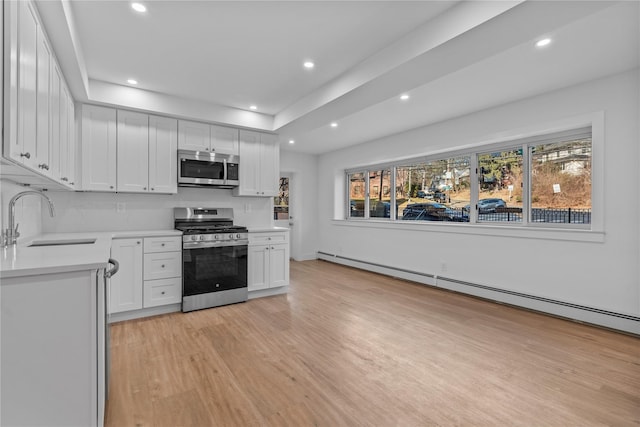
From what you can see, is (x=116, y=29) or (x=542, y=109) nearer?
(x=116, y=29)

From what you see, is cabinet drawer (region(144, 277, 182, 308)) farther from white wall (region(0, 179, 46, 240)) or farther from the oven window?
the oven window

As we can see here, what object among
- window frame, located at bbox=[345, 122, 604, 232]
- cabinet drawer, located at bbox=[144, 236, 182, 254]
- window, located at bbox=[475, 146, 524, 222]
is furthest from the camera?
window, located at bbox=[475, 146, 524, 222]

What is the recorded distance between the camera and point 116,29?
2383 millimetres

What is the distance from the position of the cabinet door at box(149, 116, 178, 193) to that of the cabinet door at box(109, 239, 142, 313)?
765 millimetres

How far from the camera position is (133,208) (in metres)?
3.78

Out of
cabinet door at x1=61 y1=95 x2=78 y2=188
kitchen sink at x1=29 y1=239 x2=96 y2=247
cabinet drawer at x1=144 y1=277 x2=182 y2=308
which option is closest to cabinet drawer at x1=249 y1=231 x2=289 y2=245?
cabinet drawer at x1=144 y1=277 x2=182 y2=308

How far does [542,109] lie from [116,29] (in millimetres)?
4267

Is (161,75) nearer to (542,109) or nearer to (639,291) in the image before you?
(542,109)

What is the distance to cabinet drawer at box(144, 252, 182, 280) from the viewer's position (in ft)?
11.1

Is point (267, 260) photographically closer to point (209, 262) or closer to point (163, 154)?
point (209, 262)

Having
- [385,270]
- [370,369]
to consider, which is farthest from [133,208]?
[385,270]

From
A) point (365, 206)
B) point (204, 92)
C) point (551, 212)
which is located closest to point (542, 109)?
point (551, 212)

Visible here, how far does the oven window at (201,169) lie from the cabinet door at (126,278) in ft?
3.30

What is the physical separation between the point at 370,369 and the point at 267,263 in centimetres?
224
